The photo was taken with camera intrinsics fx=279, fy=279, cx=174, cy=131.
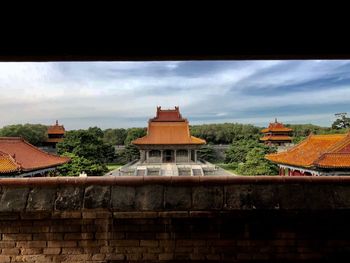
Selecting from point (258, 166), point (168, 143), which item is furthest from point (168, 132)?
point (258, 166)

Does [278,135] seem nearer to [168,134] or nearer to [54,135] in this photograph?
[168,134]

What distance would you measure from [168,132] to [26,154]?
53.9 ft

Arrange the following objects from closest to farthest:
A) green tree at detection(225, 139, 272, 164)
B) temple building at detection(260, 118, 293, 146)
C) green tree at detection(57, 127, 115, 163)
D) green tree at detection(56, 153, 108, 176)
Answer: green tree at detection(56, 153, 108, 176), green tree at detection(57, 127, 115, 163), green tree at detection(225, 139, 272, 164), temple building at detection(260, 118, 293, 146)

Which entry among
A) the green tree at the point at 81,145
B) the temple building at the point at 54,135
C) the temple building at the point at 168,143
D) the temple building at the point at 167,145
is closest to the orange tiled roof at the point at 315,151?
the temple building at the point at 167,145

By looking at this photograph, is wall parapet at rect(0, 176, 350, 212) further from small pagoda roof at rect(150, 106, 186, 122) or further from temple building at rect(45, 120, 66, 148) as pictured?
temple building at rect(45, 120, 66, 148)

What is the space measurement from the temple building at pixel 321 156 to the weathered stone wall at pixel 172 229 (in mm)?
10807

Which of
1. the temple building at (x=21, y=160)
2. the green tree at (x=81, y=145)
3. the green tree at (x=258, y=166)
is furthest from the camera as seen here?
the green tree at (x=81, y=145)

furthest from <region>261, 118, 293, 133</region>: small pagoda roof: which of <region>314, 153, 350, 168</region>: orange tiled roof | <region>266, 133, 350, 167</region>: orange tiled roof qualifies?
<region>314, 153, 350, 168</region>: orange tiled roof

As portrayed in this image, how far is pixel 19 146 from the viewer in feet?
45.2

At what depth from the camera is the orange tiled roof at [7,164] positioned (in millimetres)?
11430

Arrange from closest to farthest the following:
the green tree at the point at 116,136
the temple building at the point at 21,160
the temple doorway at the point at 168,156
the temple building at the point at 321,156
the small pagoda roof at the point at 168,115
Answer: the temple building at the point at 21,160, the temple building at the point at 321,156, the temple doorway at the point at 168,156, the small pagoda roof at the point at 168,115, the green tree at the point at 116,136

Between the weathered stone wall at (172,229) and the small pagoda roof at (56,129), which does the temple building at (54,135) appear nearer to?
the small pagoda roof at (56,129)

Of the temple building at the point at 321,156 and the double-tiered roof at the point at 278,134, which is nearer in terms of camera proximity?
the temple building at the point at 321,156

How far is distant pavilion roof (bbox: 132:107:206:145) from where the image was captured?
27.3m
